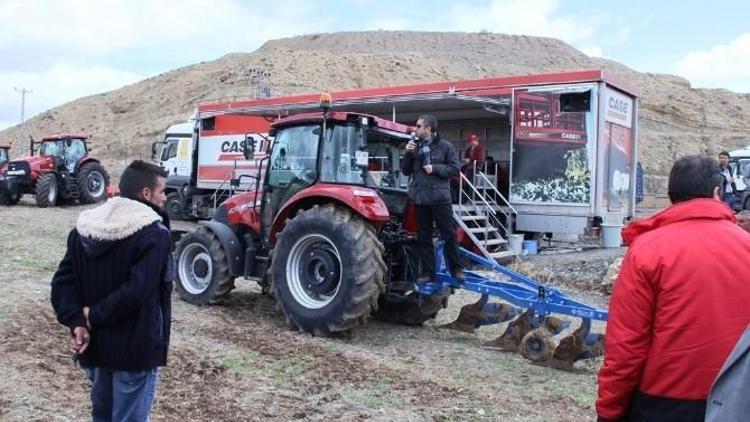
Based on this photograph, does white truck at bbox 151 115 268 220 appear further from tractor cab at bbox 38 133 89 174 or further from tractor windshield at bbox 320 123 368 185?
tractor windshield at bbox 320 123 368 185

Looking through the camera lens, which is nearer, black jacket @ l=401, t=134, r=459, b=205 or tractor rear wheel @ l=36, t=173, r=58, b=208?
black jacket @ l=401, t=134, r=459, b=205

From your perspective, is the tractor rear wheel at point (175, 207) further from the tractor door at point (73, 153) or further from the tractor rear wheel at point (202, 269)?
the tractor rear wheel at point (202, 269)

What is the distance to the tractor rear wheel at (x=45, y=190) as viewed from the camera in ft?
67.2

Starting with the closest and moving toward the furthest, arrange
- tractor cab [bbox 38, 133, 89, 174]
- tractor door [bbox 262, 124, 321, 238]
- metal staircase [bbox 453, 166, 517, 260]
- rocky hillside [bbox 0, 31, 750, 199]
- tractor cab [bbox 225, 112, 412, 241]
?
tractor cab [bbox 225, 112, 412, 241]
tractor door [bbox 262, 124, 321, 238]
metal staircase [bbox 453, 166, 517, 260]
tractor cab [bbox 38, 133, 89, 174]
rocky hillside [bbox 0, 31, 750, 199]

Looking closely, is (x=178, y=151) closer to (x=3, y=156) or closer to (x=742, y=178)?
(x=3, y=156)

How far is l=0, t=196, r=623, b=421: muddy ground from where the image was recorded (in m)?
4.79

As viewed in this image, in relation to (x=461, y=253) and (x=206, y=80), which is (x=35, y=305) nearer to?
(x=461, y=253)

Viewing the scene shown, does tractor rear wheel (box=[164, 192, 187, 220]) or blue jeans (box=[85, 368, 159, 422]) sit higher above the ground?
tractor rear wheel (box=[164, 192, 187, 220])

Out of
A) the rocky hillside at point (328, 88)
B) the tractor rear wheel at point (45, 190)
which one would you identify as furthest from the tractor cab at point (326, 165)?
the rocky hillside at point (328, 88)

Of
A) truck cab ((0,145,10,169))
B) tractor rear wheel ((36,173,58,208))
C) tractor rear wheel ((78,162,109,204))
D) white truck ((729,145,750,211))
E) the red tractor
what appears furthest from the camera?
white truck ((729,145,750,211))

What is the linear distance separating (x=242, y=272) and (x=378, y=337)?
5.51 ft

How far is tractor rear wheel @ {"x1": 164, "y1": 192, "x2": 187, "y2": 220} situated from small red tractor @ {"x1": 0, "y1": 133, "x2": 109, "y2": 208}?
300 centimetres

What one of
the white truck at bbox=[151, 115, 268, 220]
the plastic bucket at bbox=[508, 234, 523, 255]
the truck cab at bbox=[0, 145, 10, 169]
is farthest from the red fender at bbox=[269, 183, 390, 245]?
the truck cab at bbox=[0, 145, 10, 169]

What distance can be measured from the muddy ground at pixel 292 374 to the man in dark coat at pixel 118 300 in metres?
1.38
